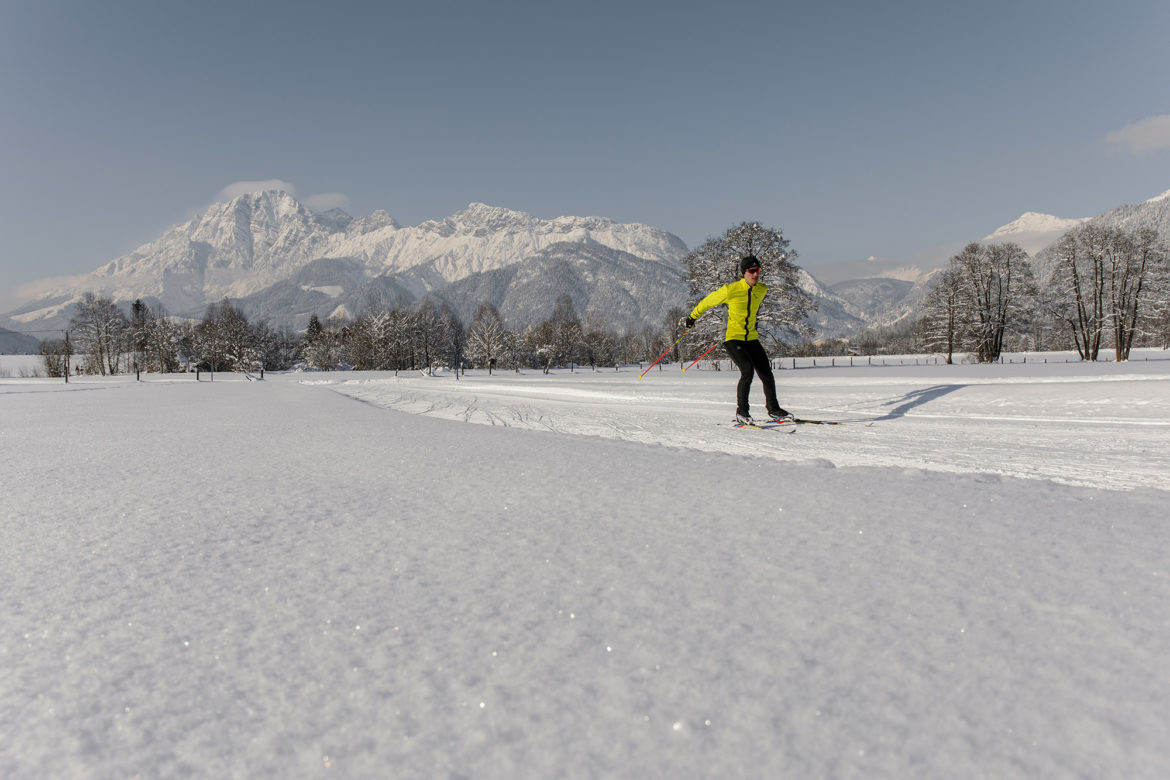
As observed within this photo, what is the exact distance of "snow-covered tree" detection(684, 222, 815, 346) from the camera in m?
27.7

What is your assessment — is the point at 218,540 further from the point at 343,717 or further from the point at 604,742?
the point at 604,742

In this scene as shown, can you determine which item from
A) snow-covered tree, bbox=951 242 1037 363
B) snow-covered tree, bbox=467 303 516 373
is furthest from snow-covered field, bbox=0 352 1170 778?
snow-covered tree, bbox=467 303 516 373

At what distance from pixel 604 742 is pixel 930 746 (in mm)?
682

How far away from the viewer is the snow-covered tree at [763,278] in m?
27.7

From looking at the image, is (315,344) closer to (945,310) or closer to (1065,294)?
(945,310)

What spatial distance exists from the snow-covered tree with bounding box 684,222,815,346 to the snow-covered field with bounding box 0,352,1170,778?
25.5 metres

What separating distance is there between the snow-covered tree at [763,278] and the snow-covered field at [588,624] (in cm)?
2546

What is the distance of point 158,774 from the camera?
3.45 feet

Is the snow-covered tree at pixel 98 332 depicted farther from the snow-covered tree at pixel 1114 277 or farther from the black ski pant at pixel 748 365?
the snow-covered tree at pixel 1114 277

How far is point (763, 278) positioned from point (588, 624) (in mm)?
28498

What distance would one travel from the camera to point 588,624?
161 centimetres

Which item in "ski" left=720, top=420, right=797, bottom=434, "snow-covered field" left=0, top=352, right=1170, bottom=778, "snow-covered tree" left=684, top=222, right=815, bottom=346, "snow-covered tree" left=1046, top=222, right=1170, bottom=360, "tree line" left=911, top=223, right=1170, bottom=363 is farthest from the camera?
"tree line" left=911, top=223, right=1170, bottom=363

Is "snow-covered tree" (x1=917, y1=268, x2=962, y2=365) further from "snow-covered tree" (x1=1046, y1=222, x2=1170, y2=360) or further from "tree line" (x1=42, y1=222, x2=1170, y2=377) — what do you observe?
"snow-covered tree" (x1=1046, y1=222, x2=1170, y2=360)

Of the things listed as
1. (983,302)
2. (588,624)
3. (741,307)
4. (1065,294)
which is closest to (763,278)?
(983,302)
